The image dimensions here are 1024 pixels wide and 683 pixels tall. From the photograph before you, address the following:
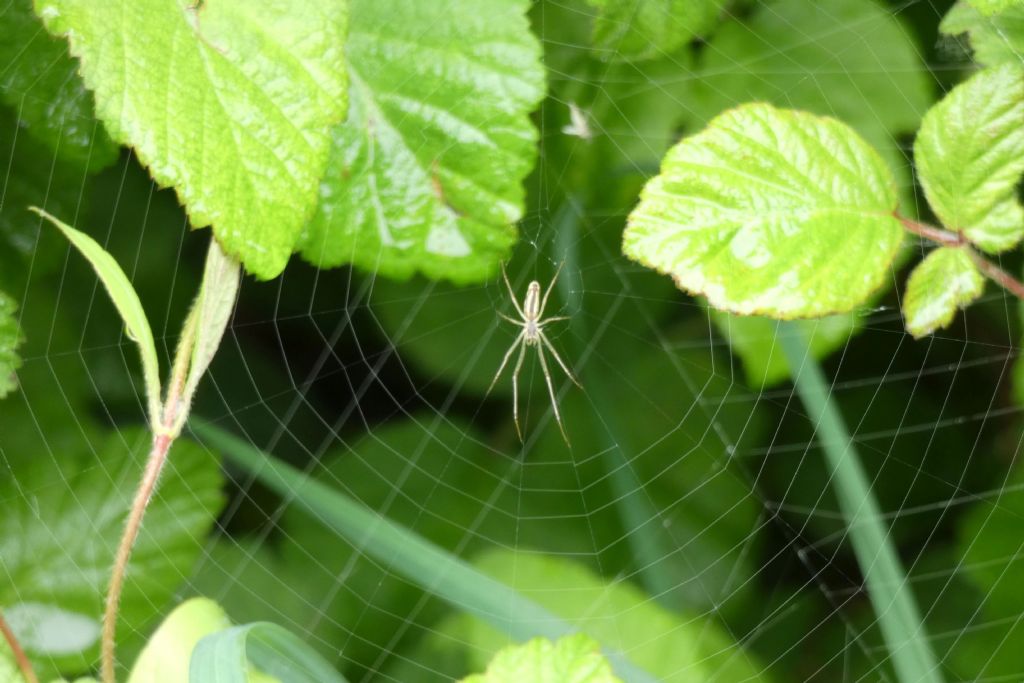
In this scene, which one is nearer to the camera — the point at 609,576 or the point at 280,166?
the point at 280,166

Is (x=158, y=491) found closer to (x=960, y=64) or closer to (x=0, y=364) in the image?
(x=0, y=364)

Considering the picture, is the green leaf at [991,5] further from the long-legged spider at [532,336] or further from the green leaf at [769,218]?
the long-legged spider at [532,336]

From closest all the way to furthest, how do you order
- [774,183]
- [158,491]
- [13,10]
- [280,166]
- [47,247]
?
[280,166] → [774,183] → [13,10] → [47,247] → [158,491]

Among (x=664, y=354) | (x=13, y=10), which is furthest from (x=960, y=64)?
(x=13, y=10)

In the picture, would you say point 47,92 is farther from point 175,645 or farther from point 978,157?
point 978,157

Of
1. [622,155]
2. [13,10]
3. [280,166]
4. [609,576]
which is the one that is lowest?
[609,576]

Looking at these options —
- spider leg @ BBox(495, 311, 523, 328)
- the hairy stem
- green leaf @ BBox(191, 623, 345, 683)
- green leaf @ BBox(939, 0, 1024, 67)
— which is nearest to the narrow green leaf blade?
green leaf @ BBox(191, 623, 345, 683)
